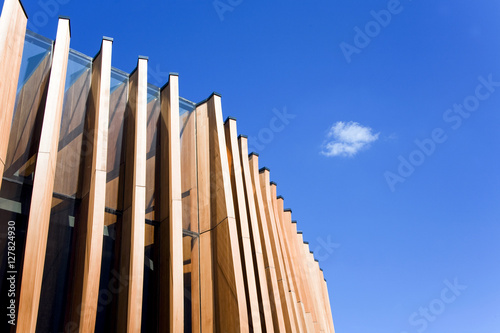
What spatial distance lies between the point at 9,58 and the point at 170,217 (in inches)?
212

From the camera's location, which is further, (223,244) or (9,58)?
(223,244)

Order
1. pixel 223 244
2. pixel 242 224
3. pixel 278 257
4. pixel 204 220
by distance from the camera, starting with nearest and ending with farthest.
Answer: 1. pixel 223 244
2. pixel 204 220
3. pixel 242 224
4. pixel 278 257

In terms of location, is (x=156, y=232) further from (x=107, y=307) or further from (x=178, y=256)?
(x=107, y=307)

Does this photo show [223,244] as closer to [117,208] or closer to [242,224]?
[242,224]

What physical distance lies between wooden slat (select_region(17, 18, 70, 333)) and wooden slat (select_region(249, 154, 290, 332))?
748 cm

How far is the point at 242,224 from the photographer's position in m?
13.2

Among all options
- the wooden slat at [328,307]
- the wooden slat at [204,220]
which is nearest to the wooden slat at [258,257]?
the wooden slat at [204,220]

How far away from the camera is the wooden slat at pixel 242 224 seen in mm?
11828

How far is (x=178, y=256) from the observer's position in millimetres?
10766

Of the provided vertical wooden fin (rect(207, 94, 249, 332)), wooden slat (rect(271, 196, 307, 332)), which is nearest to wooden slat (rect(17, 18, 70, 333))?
vertical wooden fin (rect(207, 94, 249, 332))

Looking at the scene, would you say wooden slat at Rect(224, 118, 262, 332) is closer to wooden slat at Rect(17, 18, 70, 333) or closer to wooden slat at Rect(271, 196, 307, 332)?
wooden slat at Rect(271, 196, 307, 332)

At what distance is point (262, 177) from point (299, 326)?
21.3ft

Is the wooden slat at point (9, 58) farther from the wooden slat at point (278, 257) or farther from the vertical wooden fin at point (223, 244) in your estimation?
the wooden slat at point (278, 257)

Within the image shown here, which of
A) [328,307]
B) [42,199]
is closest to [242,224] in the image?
[42,199]
